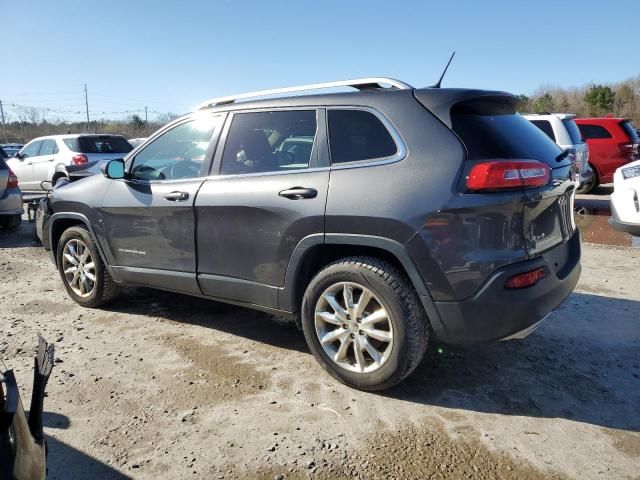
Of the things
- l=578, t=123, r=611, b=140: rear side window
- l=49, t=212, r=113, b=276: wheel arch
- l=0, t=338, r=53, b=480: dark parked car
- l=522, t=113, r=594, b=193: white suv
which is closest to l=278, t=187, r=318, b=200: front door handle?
l=0, t=338, r=53, b=480: dark parked car

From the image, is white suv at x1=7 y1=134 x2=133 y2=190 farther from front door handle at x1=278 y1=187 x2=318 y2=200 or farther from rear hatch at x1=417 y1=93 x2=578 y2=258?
rear hatch at x1=417 y1=93 x2=578 y2=258

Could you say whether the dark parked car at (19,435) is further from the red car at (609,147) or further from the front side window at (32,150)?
the red car at (609,147)

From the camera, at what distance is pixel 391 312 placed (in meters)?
2.97

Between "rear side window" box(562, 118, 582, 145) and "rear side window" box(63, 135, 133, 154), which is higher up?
"rear side window" box(562, 118, 582, 145)

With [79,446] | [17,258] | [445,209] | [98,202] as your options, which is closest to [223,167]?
[98,202]

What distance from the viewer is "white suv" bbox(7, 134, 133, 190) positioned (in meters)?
11.8

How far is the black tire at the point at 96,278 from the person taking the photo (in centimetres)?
461

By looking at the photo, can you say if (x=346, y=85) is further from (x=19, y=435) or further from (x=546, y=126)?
(x=546, y=126)

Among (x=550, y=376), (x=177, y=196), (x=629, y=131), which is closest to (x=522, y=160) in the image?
(x=550, y=376)

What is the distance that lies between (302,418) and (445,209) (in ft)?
4.72

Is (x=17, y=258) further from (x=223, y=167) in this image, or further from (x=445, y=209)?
(x=445, y=209)

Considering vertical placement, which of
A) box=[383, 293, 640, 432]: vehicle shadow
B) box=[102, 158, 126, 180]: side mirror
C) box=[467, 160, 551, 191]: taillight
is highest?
box=[467, 160, 551, 191]: taillight

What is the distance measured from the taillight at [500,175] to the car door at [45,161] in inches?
466

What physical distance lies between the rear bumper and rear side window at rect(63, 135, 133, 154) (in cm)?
1127
